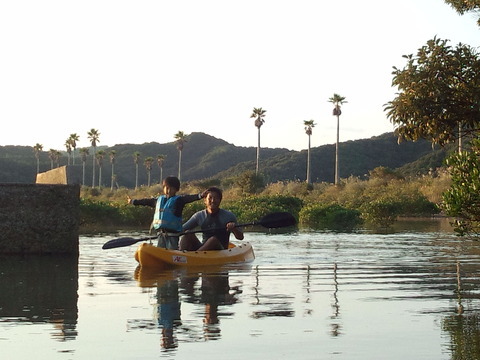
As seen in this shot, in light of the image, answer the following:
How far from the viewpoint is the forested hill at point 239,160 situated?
125 metres

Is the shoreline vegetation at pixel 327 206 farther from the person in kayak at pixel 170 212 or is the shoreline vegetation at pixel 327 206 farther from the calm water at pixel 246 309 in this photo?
the calm water at pixel 246 309

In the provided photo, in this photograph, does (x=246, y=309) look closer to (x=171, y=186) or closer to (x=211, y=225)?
(x=171, y=186)

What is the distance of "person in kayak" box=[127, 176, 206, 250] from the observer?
18047 millimetres

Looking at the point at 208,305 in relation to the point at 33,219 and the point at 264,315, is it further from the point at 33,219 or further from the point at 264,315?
the point at 33,219

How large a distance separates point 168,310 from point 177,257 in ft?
21.9

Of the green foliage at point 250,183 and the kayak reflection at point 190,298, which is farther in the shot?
the green foliage at point 250,183

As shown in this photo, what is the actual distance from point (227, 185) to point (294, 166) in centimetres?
3906

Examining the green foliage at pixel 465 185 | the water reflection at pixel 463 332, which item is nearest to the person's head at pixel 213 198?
the green foliage at pixel 465 185

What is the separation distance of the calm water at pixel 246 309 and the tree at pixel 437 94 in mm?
2528

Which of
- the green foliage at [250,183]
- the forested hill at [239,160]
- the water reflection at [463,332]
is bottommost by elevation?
the water reflection at [463,332]

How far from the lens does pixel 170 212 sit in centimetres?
1808

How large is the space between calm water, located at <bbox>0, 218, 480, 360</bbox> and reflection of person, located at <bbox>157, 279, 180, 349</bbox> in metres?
0.01

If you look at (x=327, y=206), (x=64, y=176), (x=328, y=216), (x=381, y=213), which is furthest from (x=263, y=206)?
(x=64, y=176)

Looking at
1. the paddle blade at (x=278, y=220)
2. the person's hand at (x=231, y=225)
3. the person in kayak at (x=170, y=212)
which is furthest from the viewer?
the paddle blade at (x=278, y=220)
